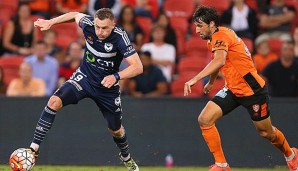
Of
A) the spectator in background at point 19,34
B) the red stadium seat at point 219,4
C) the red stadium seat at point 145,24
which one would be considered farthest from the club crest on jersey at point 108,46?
the red stadium seat at point 219,4

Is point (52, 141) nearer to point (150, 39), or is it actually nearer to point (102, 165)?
point (102, 165)

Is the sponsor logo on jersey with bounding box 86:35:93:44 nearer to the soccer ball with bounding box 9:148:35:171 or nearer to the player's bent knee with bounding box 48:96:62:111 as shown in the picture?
the player's bent knee with bounding box 48:96:62:111

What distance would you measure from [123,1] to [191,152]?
565 cm

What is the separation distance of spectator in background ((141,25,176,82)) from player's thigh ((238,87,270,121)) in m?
5.24

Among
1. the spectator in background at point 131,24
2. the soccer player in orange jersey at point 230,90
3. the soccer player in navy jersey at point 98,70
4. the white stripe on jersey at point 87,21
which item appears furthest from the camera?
the spectator in background at point 131,24

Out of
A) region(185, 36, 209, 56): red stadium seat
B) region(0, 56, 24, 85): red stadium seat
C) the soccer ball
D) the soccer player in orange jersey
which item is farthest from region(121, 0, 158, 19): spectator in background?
the soccer ball

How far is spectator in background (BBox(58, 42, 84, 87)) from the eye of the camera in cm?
1491

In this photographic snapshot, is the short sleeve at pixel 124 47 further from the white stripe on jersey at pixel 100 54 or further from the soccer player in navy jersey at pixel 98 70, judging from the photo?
the white stripe on jersey at pixel 100 54

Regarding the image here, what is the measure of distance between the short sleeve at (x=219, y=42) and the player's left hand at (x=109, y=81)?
1.31 metres

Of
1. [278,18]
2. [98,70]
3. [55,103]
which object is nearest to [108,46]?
[98,70]

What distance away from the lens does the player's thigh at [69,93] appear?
10.2 metres

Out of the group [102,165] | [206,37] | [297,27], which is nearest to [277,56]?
[297,27]

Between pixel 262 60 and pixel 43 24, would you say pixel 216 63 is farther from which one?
pixel 262 60

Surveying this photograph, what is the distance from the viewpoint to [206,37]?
10133 millimetres
